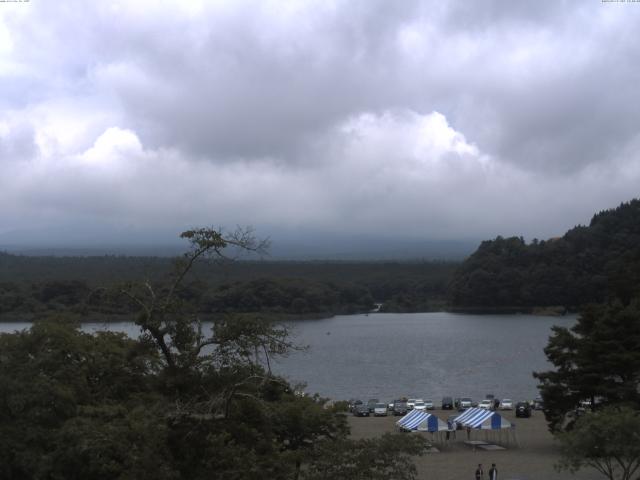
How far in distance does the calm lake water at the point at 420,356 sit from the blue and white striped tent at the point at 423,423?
20.2ft

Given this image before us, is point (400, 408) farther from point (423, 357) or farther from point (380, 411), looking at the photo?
point (423, 357)

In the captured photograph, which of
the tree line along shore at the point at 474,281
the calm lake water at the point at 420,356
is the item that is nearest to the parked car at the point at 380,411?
the calm lake water at the point at 420,356

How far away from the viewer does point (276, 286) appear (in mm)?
87438

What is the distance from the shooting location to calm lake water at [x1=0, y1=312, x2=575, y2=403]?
48.9 meters

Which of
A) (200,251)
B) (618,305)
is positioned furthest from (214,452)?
(618,305)

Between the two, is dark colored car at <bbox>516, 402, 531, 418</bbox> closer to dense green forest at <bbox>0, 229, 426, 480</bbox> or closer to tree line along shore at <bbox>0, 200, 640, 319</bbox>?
dense green forest at <bbox>0, 229, 426, 480</bbox>

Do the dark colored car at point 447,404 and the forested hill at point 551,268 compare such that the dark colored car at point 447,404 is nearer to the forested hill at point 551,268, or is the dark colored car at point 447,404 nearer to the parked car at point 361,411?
the parked car at point 361,411

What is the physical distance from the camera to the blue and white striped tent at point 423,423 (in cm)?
2558

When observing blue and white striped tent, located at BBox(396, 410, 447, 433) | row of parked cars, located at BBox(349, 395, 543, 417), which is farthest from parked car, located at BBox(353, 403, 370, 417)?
blue and white striped tent, located at BBox(396, 410, 447, 433)

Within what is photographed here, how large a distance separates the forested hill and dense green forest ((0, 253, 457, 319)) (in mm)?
9038

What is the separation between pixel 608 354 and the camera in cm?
2294

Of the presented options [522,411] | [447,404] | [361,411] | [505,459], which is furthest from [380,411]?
[505,459]

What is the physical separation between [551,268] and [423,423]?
76.1 meters

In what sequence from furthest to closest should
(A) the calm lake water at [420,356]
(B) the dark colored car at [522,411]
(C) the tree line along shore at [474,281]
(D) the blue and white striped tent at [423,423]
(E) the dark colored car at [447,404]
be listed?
(C) the tree line along shore at [474,281] → (A) the calm lake water at [420,356] → (E) the dark colored car at [447,404] → (B) the dark colored car at [522,411] → (D) the blue and white striped tent at [423,423]
